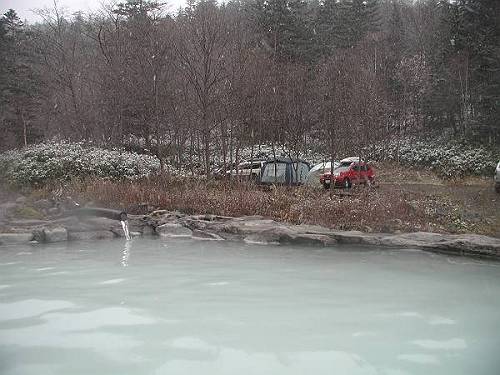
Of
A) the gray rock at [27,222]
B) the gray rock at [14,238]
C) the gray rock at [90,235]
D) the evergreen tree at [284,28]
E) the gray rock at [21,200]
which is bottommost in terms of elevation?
the gray rock at [90,235]

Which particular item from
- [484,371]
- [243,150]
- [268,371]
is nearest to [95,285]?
[268,371]

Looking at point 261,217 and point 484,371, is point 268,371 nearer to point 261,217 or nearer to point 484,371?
point 484,371

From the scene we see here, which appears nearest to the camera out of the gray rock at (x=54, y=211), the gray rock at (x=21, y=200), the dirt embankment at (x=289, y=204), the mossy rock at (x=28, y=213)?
the dirt embankment at (x=289, y=204)

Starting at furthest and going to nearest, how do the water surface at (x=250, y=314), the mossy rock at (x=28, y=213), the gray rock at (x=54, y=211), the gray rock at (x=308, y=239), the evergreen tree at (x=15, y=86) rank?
the evergreen tree at (x=15, y=86) → the gray rock at (x=54, y=211) → the mossy rock at (x=28, y=213) → the gray rock at (x=308, y=239) → the water surface at (x=250, y=314)

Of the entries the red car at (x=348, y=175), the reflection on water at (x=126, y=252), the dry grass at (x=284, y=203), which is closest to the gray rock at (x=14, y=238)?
the reflection on water at (x=126, y=252)

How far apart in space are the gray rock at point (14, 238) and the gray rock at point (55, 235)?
329mm

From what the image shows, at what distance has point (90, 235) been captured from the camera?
1128 cm

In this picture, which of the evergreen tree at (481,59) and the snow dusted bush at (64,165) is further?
the evergreen tree at (481,59)

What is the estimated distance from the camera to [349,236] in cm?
992

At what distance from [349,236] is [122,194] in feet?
22.2

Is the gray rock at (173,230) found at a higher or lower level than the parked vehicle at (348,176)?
lower

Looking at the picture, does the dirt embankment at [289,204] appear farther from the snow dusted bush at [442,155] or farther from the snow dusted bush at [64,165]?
the snow dusted bush at [442,155]

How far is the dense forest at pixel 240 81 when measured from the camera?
18281mm

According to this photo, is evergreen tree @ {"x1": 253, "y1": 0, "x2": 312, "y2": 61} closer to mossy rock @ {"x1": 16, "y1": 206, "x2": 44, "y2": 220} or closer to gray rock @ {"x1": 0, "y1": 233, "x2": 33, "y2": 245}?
mossy rock @ {"x1": 16, "y1": 206, "x2": 44, "y2": 220}
